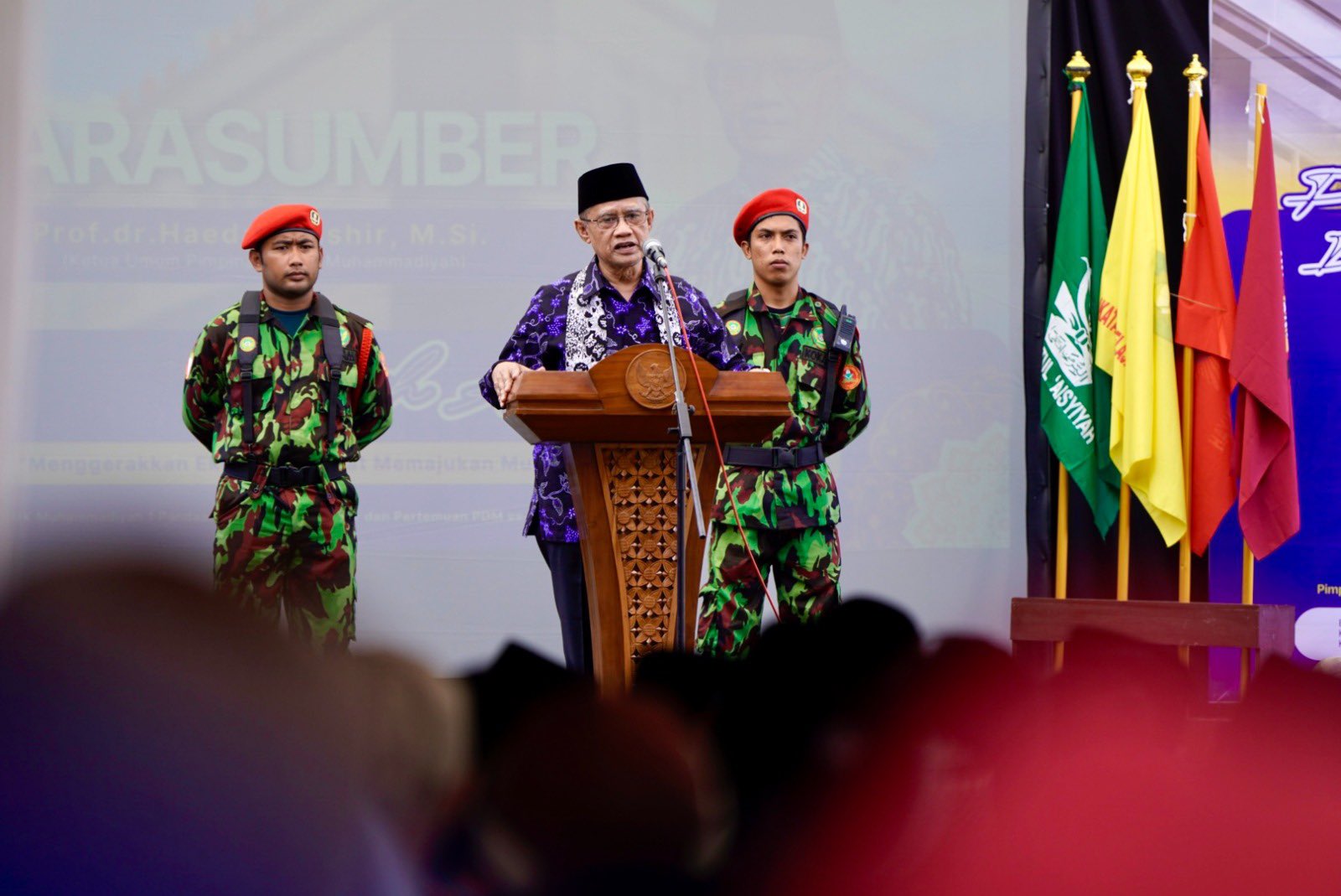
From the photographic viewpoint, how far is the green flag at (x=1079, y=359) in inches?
197

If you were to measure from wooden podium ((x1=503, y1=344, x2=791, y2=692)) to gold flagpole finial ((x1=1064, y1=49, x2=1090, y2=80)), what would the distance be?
9.03 ft

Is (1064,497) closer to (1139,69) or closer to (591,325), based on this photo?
(1139,69)

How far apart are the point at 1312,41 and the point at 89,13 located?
15.1ft

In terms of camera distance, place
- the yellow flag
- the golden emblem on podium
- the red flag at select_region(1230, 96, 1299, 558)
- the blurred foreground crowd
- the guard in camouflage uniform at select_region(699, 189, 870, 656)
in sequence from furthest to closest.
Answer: the yellow flag < the red flag at select_region(1230, 96, 1299, 558) < the guard in camouflage uniform at select_region(699, 189, 870, 656) < the golden emblem on podium < the blurred foreground crowd

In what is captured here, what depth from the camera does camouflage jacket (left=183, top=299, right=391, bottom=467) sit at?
3.77 metres

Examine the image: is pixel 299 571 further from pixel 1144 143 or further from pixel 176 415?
pixel 1144 143

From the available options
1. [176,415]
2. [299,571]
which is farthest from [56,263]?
[299,571]

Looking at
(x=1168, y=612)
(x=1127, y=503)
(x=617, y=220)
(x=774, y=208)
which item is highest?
(x=774, y=208)

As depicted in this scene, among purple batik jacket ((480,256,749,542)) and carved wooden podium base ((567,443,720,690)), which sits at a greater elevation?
purple batik jacket ((480,256,749,542))

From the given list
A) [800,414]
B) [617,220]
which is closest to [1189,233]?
[800,414]

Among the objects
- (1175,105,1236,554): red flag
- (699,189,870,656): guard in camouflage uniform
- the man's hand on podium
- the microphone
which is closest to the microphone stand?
the microphone

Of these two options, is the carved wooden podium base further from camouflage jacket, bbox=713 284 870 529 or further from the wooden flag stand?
the wooden flag stand

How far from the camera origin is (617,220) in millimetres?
3467

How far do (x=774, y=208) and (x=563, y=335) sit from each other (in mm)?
1023
